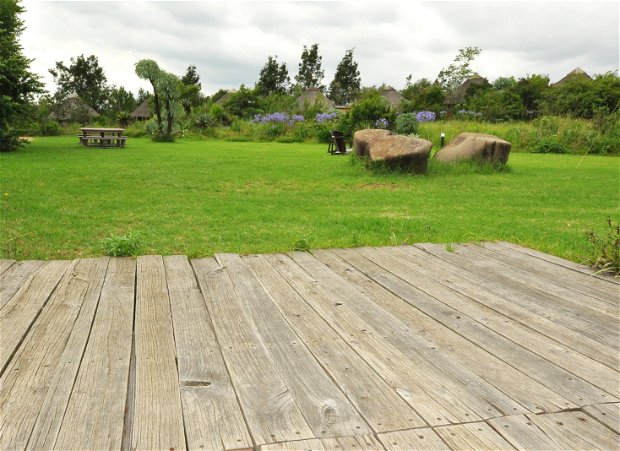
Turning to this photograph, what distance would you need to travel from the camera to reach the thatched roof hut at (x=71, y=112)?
41.9 metres

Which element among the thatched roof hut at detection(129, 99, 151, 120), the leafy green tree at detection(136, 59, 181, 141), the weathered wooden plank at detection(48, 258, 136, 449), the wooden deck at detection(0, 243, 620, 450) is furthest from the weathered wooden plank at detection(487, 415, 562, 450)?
the thatched roof hut at detection(129, 99, 151, 120)

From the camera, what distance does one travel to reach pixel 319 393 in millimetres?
1515

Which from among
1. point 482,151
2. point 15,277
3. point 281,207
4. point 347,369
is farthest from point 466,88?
point 347,369

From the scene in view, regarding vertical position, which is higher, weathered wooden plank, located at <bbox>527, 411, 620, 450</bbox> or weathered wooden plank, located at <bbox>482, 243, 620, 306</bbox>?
weathered wooden plank, located at <bbox>527, 411, 620, 450</bbox>

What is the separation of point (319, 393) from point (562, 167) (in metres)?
14.0

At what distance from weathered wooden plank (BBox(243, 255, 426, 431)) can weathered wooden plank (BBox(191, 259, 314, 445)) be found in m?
0.18

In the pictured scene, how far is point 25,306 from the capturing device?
2236mm

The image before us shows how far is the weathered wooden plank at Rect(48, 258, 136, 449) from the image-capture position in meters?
1.26

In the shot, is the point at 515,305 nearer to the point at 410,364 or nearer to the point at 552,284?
the point at 552,284

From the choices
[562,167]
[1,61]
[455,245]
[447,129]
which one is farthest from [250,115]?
[455,245]

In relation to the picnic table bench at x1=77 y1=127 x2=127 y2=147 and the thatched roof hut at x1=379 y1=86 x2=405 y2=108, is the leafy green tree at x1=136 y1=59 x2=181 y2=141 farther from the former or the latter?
the thatched roof hut at x1=379 y1=86 x2=405 y2=108

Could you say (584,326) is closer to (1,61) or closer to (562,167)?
(562,167)

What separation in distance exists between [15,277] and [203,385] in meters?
1.72

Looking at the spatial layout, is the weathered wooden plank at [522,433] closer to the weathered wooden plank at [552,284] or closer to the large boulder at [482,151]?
the weathered wooden plank at [552,284]
